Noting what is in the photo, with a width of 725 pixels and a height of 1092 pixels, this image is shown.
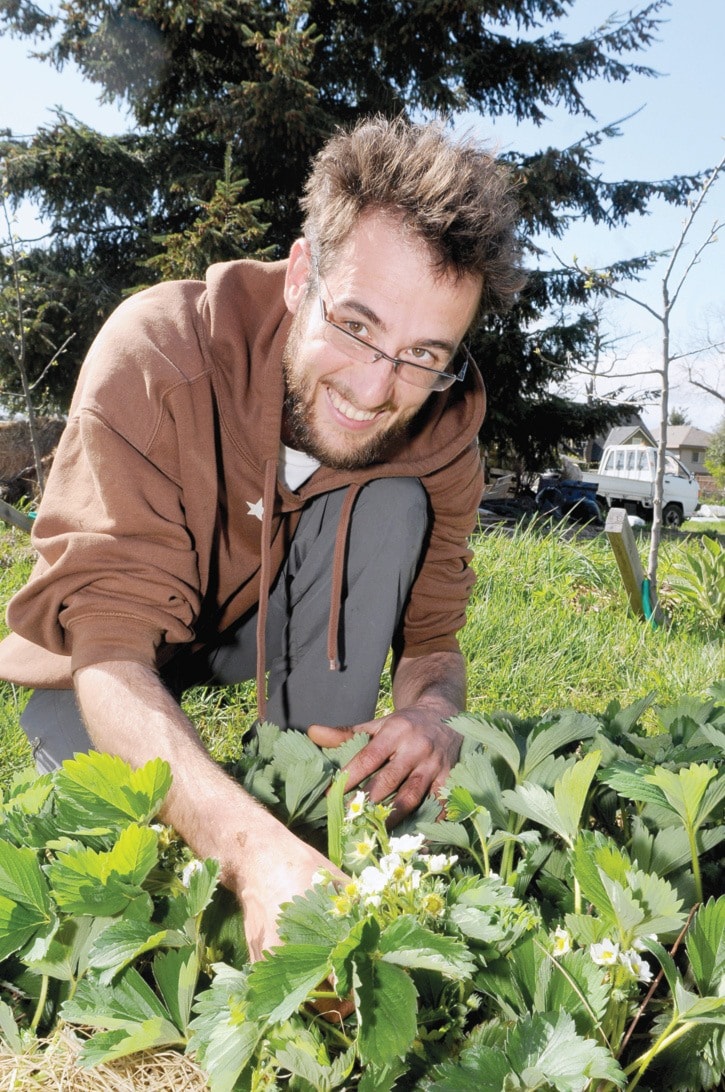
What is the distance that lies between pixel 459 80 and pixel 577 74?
77.5 inches

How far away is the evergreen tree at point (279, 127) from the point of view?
9.46 meters

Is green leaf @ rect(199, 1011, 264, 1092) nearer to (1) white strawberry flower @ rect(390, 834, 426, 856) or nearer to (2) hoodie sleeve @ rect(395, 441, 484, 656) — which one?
(1) white strawberry flower @ rect(390, 834, 426, 856)

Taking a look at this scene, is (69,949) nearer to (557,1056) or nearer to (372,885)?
(372,885)

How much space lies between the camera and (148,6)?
9.23 meters

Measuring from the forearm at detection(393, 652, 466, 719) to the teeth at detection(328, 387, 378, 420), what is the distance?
2.26 ft

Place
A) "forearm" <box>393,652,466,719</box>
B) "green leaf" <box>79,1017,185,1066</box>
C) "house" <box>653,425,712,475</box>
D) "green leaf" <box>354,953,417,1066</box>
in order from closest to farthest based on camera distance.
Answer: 1. "green leaf" <box>354,953,417,1066</box>
2. "green leaf" <box>79,1017,185,1066</box>
3. "forearm" <box>393,652,466,719</box>
4. "house" <box>653,425,712,475</box>

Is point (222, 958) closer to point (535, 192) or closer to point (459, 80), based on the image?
point (535, 192)

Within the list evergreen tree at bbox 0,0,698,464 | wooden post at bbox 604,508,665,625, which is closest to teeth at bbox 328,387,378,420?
wooden post at bbox 604,508,665,625

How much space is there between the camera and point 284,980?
666 millimetres

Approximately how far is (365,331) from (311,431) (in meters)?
0.28

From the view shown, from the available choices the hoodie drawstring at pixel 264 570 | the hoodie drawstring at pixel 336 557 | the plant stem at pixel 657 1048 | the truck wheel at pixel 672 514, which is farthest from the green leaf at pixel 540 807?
the truck wheel at pixel 672 514

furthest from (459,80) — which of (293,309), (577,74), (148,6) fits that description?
(293,309)

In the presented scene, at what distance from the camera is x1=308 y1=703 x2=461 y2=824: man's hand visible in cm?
126

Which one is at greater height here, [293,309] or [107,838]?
[293,309]
